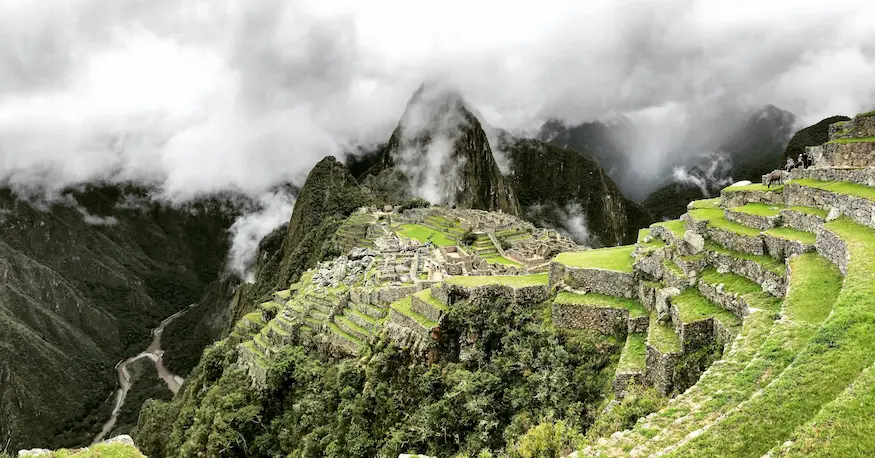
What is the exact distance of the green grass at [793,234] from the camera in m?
12.3

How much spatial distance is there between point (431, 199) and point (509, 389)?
15396 cm

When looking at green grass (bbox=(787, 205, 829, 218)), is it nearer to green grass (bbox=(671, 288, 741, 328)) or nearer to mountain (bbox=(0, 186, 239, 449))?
green grass (bbox=(671, 288, 741, 328))

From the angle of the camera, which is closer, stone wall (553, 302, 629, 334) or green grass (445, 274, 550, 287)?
stone wall (553, 302, 629, 334)

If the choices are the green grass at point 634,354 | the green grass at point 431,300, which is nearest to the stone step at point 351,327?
the green grass at point 431,300

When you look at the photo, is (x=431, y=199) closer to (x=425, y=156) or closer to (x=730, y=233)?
(x=425, y=156)

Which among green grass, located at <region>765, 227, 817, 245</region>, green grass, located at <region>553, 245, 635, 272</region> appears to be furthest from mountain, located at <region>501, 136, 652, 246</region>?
green grass, located at <region>765, 227, 817, 245</region>

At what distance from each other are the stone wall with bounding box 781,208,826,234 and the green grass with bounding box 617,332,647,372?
16.1 feet

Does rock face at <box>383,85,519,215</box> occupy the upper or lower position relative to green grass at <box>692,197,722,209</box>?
upper

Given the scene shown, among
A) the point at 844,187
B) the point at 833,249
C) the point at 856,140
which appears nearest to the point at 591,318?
the point at 833,249

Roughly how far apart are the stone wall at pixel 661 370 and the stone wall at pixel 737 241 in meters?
4.13

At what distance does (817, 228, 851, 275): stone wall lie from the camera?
10095 millimetres

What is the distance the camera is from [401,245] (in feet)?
178

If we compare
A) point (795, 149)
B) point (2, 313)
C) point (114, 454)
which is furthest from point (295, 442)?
point (2, 313)

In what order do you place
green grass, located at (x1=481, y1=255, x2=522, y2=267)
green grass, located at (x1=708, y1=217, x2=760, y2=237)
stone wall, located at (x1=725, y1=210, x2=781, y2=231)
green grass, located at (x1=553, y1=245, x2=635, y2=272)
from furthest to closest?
green grass, located at (x1=481, y1=255, x2=522, y2=267) < green grass, located at (x1=553, y1=245, x2=635, y2=272) < stone wall, located at (x1=725, y1=210, x2=781, y2=231) < green grass, located at (x1=708, y1=217, x2=760, y2=237)
